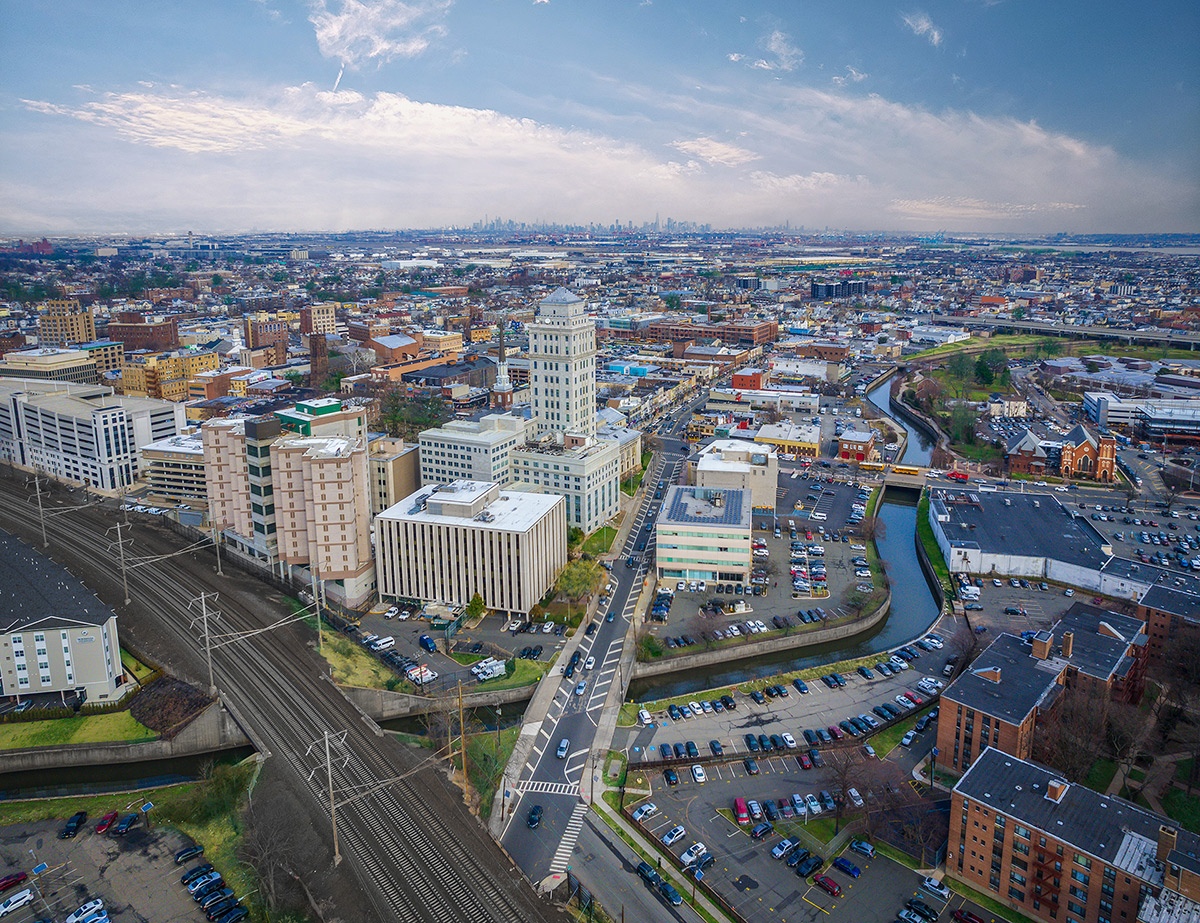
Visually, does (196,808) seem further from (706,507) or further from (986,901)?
(706,507)

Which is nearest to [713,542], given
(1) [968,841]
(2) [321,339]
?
(1) [968,841]

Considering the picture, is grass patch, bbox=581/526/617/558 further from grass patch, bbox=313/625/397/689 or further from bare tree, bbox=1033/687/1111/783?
bare tree, bbox=1033/687/1111/783

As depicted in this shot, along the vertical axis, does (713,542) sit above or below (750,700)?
above

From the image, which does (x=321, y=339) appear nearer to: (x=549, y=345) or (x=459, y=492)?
(x=549, y=345)

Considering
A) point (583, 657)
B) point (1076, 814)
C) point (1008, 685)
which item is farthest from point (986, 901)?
point (583, 657)

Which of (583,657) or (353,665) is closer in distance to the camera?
(353,665)

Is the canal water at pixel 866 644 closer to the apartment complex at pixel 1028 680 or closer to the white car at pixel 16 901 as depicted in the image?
the apartment complex at pixel 1028 680
